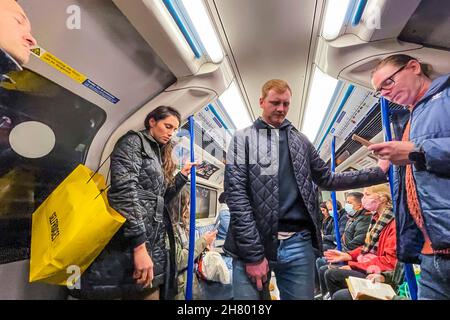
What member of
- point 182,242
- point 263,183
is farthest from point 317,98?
point 182,242

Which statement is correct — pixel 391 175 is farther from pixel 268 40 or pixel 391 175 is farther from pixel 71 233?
pixel 71 233

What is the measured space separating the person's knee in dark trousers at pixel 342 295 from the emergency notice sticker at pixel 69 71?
5.97 ft

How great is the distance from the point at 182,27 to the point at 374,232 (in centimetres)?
168

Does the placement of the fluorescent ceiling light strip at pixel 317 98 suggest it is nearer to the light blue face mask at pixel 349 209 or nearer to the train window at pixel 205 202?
the light blue face mask at pixel 349 209

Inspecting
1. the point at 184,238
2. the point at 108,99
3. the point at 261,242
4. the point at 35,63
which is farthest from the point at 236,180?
the point at 35,63

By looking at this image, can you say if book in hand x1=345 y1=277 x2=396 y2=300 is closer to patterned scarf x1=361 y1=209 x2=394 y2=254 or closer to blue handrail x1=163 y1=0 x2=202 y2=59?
patterned scarf x1=361 y1=209 x2=394 y2=254

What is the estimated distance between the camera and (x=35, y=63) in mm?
1371

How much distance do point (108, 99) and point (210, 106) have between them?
2.29ft

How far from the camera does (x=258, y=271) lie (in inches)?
51.3

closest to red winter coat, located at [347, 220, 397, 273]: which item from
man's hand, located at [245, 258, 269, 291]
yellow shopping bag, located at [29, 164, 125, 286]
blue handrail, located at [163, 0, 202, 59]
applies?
man's hand, located at [245, 258, 269, 291]

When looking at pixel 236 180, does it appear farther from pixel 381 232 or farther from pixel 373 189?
pixel 381 232

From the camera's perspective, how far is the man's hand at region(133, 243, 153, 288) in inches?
56.9

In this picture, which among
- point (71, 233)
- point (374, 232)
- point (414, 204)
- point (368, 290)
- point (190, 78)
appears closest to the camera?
point (71, 233)

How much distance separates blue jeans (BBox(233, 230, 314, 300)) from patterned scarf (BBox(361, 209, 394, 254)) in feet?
1.62
